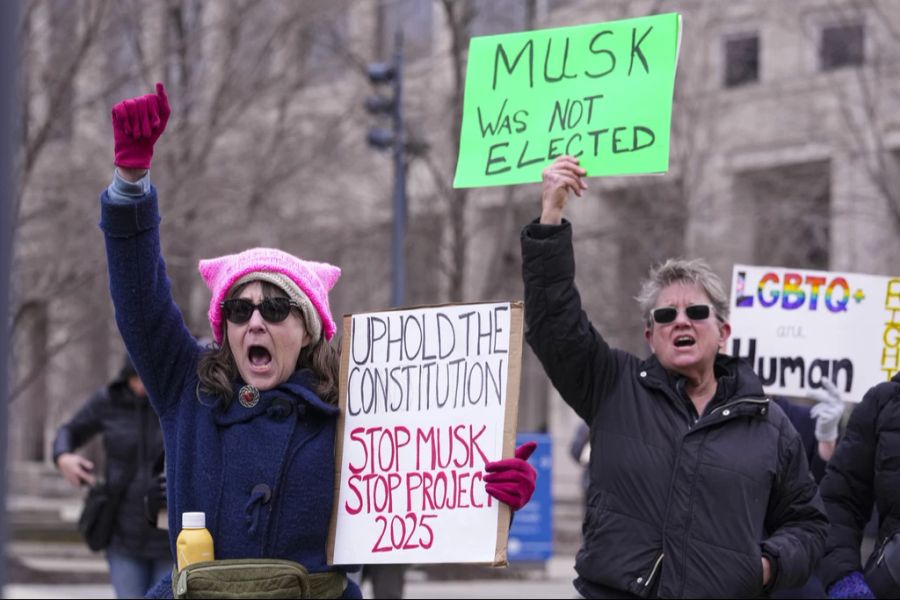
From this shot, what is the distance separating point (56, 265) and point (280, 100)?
463 cm

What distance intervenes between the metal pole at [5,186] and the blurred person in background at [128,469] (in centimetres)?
522

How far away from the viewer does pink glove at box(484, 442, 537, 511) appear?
14.2ft

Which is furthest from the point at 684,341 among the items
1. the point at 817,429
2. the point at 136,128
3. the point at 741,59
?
the point at 741,59

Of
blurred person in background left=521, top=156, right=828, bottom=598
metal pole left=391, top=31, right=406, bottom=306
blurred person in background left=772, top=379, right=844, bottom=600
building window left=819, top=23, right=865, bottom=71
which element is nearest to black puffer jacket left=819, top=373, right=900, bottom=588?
blurred person in background left=521, top=156, right=828, bottom=598

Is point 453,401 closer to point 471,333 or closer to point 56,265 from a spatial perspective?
point 471,333

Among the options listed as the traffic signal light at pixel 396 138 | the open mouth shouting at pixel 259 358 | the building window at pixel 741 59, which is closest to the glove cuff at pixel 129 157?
the open mouth shouting at pixel 259 358

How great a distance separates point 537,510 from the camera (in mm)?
14516

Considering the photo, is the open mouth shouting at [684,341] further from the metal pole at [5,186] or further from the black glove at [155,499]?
the metal pole at [5,186]

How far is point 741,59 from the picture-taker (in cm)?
2586

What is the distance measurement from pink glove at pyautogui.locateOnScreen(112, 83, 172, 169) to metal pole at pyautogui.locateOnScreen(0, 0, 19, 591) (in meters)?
1.81

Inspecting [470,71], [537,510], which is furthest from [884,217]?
[470,71]

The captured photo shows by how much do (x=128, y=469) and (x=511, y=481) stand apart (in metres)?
3.88

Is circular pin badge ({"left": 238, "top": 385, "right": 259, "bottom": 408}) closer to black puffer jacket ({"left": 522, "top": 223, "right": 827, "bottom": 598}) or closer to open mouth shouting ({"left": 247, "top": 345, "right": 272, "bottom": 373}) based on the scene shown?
open mouth shouting ({"left": 247, "top": 345, "right": 272, "bottom": 373})

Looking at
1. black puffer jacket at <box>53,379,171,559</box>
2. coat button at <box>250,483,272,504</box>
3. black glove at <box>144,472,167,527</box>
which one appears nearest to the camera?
coat button at <box>250,483,272,504</box>
